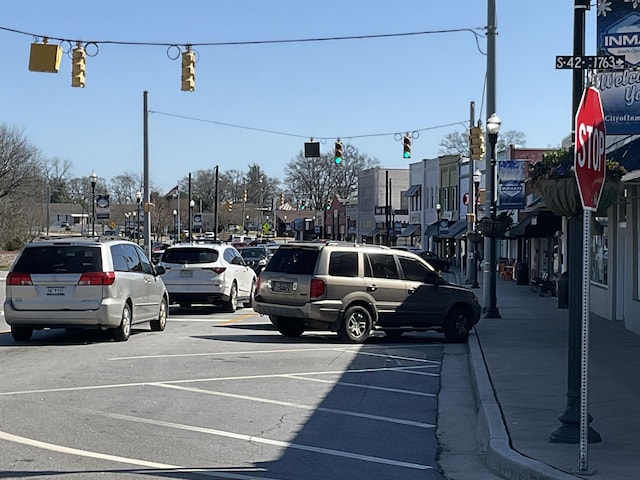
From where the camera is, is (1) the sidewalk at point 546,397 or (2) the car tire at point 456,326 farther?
(2) the car tire at point 456,326

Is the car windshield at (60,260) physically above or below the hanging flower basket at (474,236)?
below

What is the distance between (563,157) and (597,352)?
737 centimetres

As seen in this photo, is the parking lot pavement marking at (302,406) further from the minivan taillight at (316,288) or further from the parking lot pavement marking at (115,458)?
the minivan taillight at (316,288)

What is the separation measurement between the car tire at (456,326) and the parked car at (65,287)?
6.20 meters

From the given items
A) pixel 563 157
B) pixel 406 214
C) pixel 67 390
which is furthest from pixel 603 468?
pixel 406 214

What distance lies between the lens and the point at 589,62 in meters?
8.26

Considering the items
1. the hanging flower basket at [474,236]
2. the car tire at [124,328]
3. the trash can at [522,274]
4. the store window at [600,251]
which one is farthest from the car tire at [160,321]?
the trash can at [522,274]

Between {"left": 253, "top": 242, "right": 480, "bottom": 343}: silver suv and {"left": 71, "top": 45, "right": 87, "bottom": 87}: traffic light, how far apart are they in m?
7.59

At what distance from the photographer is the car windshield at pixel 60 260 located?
619 inches

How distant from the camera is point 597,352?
15523mm

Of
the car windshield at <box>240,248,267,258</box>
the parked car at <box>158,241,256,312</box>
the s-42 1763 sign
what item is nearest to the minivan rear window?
the parked car at <box>158,241,256,312</box>

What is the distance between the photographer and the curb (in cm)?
717

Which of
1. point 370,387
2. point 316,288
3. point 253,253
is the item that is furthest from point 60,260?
point 253,253

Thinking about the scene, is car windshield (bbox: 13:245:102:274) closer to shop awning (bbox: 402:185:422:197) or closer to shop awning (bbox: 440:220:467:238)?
shop awning (bbox: 440:220:467:238)
